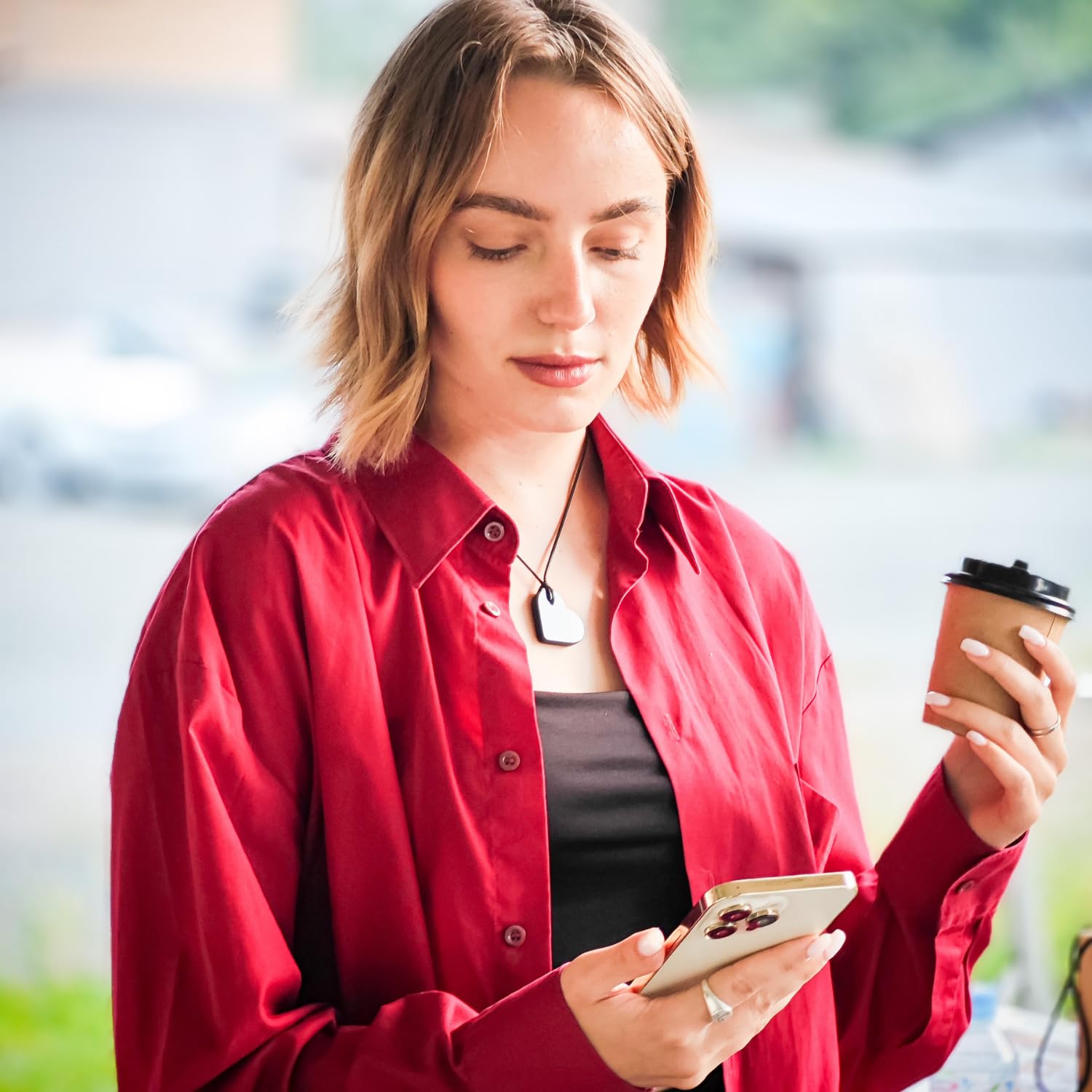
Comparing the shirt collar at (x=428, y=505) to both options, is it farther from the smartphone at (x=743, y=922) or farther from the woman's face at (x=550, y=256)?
the smartphone at (x=743, y=922)

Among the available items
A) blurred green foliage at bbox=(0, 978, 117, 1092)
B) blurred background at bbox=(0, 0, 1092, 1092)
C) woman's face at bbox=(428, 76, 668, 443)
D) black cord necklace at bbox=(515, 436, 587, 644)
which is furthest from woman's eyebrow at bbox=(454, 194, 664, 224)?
blurred green foliage at bbox=(0, 978, 117, 1092)

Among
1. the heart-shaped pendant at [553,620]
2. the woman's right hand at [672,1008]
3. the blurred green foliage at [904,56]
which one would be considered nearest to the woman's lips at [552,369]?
the heart-shaped pendant at [553,620]

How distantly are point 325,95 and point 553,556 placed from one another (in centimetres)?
253

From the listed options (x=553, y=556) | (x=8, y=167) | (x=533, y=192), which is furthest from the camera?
(x=8, y=167)

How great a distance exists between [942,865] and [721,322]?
1.88 metres

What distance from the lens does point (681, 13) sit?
365 cm

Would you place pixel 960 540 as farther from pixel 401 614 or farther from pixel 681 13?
pixel 401 614

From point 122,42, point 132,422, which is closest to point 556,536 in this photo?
point 132,422

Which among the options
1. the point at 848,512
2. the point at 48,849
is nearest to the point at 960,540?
the point at 848,512

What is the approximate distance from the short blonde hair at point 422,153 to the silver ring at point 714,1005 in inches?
21.8

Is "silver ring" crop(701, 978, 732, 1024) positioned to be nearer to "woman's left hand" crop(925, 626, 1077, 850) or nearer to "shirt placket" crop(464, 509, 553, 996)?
"shirt placket" crop(464, 509, 553, 996)

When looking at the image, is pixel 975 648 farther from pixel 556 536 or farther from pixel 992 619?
pixel 556 536

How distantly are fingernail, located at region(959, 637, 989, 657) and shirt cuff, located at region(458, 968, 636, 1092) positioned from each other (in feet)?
1.56

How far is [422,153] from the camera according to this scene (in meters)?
1.17
